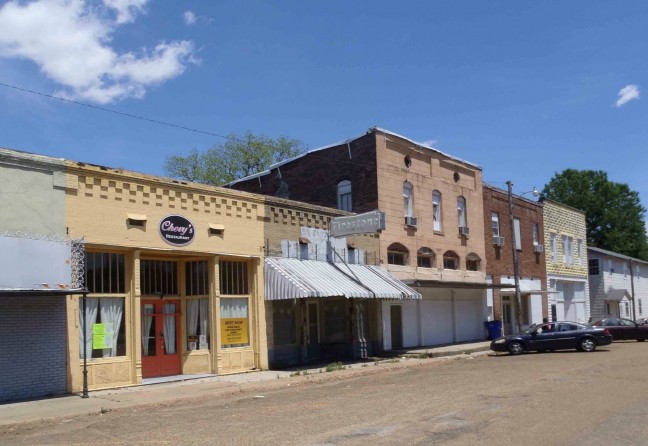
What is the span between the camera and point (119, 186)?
1733 cm

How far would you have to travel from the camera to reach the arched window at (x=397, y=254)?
27.6 meters

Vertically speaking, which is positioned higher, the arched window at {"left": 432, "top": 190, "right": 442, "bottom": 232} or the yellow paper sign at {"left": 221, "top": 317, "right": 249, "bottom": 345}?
the arched window at {"left": 432, "top": 190, "right": 442, "bottom": 232}

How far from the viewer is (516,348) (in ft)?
87.7

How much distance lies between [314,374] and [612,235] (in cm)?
6019

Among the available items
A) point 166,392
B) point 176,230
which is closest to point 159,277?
point 176,230

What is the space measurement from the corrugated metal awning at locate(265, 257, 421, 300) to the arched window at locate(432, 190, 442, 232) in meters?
5.74

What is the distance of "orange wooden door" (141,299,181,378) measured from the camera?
1858cm

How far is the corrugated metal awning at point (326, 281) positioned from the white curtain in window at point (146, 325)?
12.4ft

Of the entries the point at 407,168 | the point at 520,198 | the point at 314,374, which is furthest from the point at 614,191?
the point at 314,374

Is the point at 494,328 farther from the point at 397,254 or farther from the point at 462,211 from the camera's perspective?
the point at 397,254

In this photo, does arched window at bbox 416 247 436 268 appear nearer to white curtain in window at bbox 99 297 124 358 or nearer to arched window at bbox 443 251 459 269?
arched window at bbox 443 251 459 269

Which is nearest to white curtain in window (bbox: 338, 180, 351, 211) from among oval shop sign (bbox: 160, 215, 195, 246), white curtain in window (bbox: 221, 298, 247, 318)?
white curtain in window (bbox: 221, 298, 247, 318)

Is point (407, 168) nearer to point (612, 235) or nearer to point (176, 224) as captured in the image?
point (176, 224)

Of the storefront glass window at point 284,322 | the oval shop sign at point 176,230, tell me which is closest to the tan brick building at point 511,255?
the storefront glass window at point 284,322
